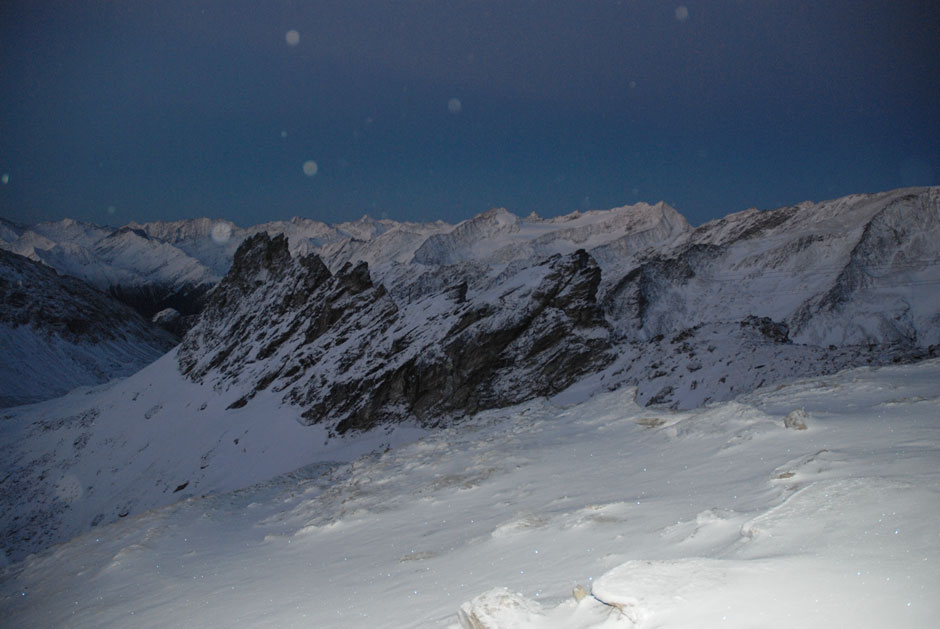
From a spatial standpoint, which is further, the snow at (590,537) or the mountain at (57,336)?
the mountain at (57,336)

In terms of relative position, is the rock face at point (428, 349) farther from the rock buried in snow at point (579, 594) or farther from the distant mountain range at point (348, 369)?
the rock buried in snow at point (579, 594)

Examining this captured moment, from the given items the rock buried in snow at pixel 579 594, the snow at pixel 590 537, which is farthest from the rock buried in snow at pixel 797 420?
the rock buried in snow at pixel 579 594

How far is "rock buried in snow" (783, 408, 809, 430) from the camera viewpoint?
7.80 meters

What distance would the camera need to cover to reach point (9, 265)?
118 meters

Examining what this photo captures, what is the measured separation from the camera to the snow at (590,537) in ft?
12.4

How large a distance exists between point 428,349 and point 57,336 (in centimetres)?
10447

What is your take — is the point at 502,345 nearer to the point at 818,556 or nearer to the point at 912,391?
the point at 912,391

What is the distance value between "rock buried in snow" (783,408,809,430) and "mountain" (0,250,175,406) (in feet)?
356

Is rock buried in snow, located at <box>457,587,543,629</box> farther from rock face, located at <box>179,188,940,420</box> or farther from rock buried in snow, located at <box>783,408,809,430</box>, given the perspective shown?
rock face, located at <box>179,188,940,420</box>

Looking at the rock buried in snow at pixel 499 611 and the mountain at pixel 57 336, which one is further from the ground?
the mountain at pixel 57 336

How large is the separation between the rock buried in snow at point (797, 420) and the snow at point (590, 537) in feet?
0.24

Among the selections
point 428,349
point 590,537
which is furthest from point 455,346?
point 590,537

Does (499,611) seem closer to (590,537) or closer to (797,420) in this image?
(590,537)

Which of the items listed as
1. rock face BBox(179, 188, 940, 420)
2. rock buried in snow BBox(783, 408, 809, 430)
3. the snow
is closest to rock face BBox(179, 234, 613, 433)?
rock face BBox(179, 188, 940, 420)
